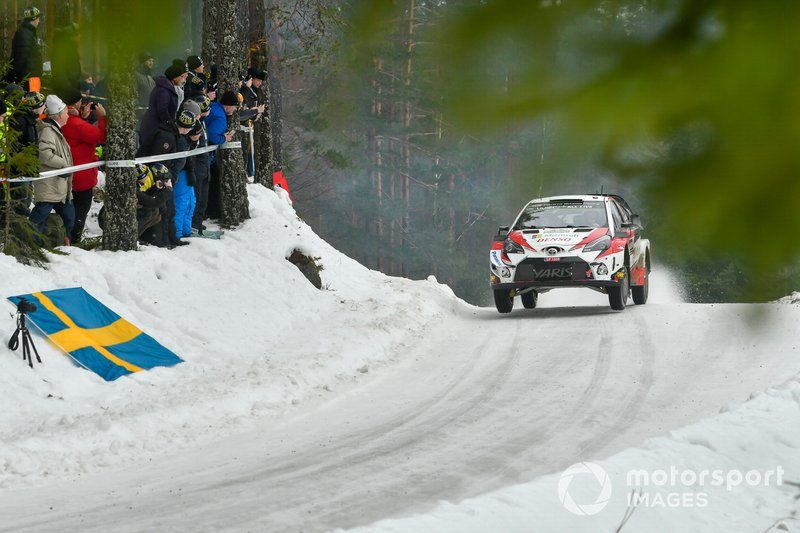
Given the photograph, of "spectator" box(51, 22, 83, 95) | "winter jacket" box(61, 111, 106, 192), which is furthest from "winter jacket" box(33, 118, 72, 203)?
"spectator" box(51, 22, 83, 95)

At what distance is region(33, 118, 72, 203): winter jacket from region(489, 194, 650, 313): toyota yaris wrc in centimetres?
666

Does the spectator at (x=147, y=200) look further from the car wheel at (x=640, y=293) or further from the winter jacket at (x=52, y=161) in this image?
the car wheel at (x=640, y=293)

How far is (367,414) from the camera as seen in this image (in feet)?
35.4

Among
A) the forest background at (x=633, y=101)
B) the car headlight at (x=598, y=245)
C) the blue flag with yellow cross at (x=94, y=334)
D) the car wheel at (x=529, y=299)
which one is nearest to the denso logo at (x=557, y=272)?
the car headlight at (x=598, y=245)

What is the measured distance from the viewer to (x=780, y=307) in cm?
173

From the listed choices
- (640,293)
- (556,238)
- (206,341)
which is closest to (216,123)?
(206,341)

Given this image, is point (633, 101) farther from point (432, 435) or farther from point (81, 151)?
point (81, 151)

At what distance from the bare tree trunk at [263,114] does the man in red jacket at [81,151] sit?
20.6 ft

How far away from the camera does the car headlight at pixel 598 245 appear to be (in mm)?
16906

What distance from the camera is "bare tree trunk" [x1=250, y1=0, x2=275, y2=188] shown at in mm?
20141

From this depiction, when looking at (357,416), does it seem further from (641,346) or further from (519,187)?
(519,187)

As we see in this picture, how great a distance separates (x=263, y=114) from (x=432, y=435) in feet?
37.7

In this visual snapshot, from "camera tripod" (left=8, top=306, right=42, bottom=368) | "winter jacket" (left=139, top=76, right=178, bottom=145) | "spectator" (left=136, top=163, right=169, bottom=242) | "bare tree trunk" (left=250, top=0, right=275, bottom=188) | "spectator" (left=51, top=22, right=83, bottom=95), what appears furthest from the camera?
"bare tree trunk" (left=250, top=0, right=275, bottom=188)

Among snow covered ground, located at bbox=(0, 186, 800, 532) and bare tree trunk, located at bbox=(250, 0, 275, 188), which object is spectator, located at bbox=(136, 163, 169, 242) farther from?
bare tree trunk, located at bbox=(250, 0, 275, 188)
